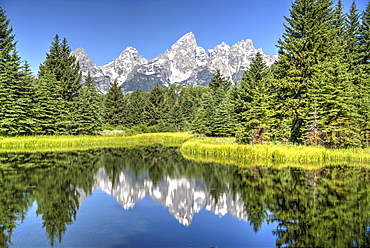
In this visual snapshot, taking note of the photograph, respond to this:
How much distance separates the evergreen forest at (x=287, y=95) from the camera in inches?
1152

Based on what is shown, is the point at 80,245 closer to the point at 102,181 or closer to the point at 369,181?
the point at 102,181

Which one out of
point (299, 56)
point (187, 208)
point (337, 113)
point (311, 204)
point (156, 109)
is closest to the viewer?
point (311, 204)

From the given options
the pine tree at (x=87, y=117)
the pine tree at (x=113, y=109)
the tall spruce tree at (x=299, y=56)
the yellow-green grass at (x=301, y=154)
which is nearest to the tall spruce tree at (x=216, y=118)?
the tall spruce tree at (x=299, y=56)

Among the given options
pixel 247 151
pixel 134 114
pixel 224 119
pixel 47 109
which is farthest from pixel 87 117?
pixel 134 114

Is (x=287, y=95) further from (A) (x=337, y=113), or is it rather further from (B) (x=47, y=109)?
(B) (x=47, y=109)

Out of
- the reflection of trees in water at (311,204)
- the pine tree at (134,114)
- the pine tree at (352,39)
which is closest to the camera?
the reflection of trees in water at (311,204)

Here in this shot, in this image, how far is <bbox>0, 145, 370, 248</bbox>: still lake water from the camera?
9.38 m

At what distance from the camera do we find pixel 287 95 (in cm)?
3847

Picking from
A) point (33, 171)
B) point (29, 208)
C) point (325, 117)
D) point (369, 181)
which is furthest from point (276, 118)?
point (29, 208)

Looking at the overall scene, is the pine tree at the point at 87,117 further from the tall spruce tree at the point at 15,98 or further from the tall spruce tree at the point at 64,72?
the tall spruce tree at the point at 15,98

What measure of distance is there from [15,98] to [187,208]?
4057cm

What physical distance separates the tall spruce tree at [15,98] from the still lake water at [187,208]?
22.7 meters

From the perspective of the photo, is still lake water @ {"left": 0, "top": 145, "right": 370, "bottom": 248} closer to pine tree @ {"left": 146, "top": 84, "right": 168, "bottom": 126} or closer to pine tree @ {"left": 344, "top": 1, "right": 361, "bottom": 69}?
pine tree @ {"left": 344, "top": 1, "right": 361, "bottom": 69}

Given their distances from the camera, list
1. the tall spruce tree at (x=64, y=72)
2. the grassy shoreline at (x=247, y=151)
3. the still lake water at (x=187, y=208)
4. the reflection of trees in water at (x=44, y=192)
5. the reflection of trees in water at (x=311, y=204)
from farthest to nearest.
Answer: the tall spruce tree at (x=64, y=72), the grassy shoreline at (x=247, y=151), the reflection of trees in water at (x=44, y=192), the still lake water at (x=187, y=208), the reflection of trees in water at (x=311, y=204)
